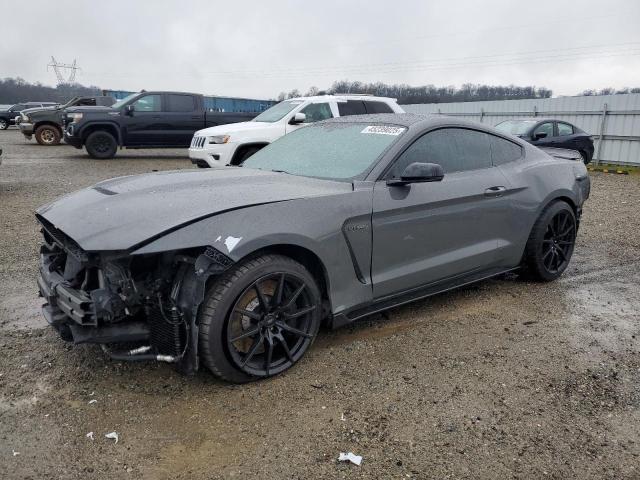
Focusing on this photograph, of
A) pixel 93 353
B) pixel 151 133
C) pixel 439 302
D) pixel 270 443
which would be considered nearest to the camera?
pixel 270 443

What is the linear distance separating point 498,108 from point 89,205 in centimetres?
2152

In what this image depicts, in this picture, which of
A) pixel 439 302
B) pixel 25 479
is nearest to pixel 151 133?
pixel 439 302

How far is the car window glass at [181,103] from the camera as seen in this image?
15.4 metres

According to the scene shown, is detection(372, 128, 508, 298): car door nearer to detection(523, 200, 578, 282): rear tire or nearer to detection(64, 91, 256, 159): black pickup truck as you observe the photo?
detection(523, 200, 578, 282): rear tire

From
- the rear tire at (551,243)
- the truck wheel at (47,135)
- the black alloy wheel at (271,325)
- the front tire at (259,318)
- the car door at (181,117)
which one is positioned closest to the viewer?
the front tire at (259,318)

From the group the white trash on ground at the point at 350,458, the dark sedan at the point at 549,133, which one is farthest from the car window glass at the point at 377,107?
the white trash on ground at the point at 350,458

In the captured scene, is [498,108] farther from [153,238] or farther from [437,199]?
[153,238]

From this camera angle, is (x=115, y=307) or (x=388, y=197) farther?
(x=388, y=197)

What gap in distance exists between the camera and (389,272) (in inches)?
144

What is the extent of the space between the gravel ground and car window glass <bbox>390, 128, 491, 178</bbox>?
3.79ft

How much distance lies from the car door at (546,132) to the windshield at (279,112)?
22.6ft

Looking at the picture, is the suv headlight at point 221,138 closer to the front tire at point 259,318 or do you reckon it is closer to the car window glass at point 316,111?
the car window glass at point 316,111

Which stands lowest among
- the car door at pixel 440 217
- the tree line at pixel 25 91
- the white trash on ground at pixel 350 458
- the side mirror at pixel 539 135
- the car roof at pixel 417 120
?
the white trash on ground at pixel 350 458

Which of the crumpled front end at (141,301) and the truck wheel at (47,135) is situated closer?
the crumpled front end at (141,301)
